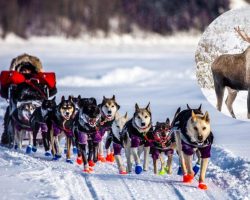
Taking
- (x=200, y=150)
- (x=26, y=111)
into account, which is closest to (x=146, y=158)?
(x=200, y=150)

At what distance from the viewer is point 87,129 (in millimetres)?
6371

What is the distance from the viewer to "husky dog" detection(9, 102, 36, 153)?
7.99 metres

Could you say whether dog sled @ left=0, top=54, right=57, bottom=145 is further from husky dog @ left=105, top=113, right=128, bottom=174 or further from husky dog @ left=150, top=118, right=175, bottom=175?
husky dog @ left=150, top=118, right=175, bottom=175

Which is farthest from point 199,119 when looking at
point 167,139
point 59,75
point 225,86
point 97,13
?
point 59,75

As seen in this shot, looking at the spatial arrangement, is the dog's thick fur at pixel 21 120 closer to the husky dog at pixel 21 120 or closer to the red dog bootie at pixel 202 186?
the husky dog at pixel 21 120

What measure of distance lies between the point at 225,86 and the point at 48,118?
247 cm

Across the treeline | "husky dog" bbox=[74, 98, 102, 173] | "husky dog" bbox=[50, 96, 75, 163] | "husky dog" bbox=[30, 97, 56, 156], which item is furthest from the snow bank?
"husky dog" bbox=[74, 98, 102, 173]

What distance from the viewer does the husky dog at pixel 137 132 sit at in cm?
600

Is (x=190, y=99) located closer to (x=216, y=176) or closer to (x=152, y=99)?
(x=152, y=99)

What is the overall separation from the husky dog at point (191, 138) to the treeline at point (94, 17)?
9.47m

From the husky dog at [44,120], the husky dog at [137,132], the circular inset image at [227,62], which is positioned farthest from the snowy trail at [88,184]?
the circular inset image at [227,62]

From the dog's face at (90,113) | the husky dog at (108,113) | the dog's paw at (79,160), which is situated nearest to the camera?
the dog's face at (90,113)

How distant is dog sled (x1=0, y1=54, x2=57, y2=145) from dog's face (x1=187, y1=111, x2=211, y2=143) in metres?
3.08

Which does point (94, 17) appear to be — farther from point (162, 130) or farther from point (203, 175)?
point (203, 175)
